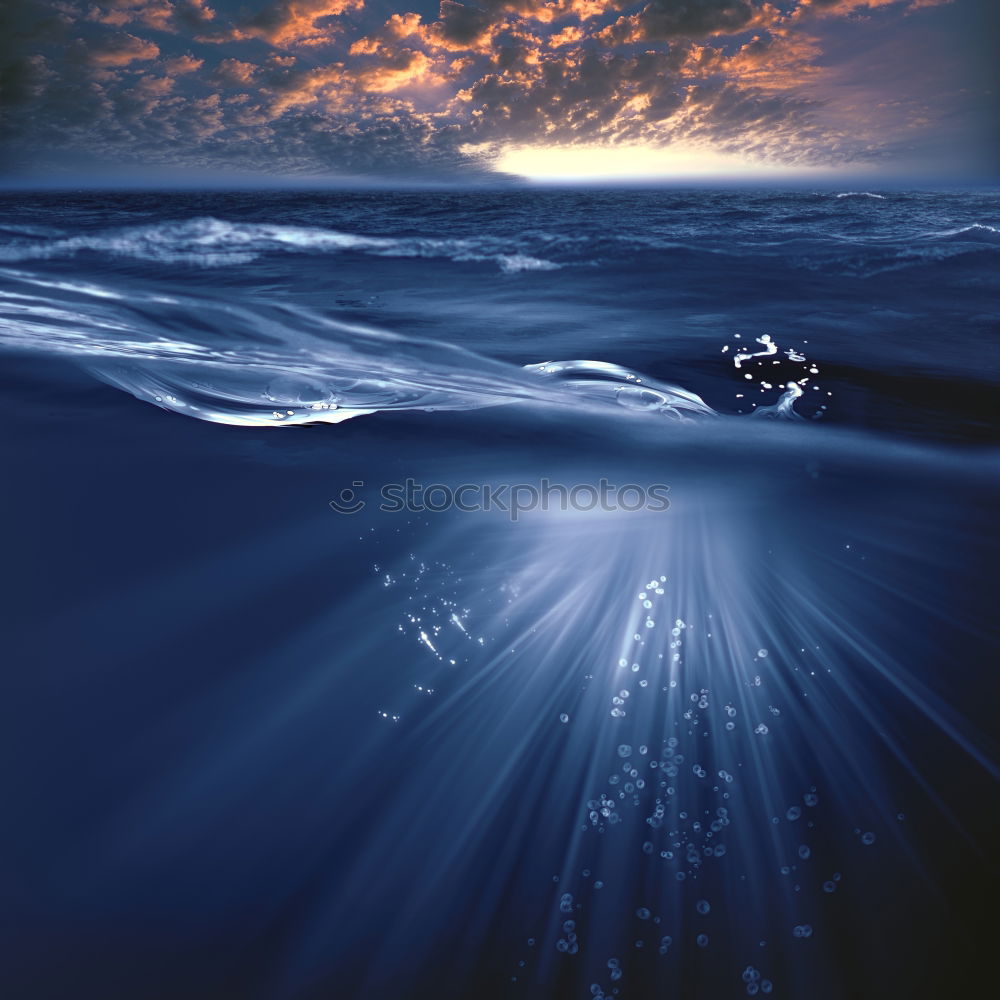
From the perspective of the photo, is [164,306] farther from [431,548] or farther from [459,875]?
[459,875]

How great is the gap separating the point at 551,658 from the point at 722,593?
1025 millimetres

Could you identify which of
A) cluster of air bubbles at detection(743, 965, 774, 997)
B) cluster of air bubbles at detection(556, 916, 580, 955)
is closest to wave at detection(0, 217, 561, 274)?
cluster of air bubbles at detection(556, 916, 580, 955)

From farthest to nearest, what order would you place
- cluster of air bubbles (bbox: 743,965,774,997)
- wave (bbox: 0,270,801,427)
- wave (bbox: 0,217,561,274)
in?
wave (bbox: 0,217,561,274), wave (bbox: 0,270,801,427), cluster of air bubbles (bbox: 743,965,774,997)

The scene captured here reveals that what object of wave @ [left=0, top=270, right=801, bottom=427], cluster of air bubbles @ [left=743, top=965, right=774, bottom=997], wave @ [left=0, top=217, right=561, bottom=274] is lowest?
cluster of air bubbles @ [left=743, top=965, right=774, bottom=997]

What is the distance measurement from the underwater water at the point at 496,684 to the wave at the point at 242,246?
957 centimetres

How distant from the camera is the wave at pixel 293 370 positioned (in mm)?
5488

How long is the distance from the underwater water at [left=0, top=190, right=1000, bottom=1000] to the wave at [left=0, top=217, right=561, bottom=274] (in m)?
9.57

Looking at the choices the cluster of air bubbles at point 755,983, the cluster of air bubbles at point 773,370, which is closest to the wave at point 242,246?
the cluster of air bubbles at point 773,370

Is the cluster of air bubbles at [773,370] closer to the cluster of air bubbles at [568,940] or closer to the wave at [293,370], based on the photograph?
the wave at [293,370]

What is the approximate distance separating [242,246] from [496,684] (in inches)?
677

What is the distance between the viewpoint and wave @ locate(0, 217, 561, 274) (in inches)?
569

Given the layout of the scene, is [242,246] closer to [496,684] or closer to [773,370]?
[773,370]

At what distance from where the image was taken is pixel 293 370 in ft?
21.3

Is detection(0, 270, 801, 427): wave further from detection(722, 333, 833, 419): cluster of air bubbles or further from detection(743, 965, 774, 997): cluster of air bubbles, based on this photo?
detection(743, 965, 774, 997): cluster of air bubbles
